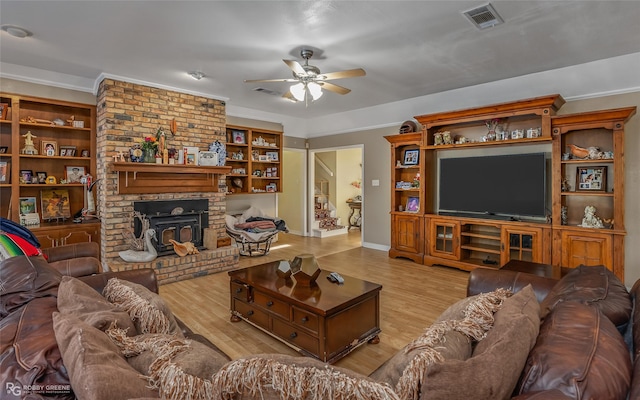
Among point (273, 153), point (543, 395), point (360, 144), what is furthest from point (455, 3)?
point (273, 153)

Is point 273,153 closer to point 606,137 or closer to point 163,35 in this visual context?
point 163,35

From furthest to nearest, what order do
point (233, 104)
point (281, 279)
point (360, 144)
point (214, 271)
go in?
point (360, 144)
point (233, 104)
point (214, 271)
point (281, 279)

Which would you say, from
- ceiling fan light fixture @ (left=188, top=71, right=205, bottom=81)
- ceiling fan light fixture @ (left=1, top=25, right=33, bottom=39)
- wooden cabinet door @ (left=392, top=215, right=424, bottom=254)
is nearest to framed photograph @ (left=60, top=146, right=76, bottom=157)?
ceiling fan light fixture @ (left=1, top=25, right=33, bottom=39)

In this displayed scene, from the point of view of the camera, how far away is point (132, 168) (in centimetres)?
442

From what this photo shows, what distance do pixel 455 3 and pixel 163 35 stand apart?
2763mm

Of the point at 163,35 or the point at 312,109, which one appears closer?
the point at 163,35

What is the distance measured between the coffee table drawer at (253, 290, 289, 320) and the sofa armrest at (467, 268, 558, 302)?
1376 millimetres

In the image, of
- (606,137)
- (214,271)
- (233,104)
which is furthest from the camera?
(233,104)

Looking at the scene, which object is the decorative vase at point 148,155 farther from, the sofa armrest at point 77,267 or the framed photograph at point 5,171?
the sofa armrest at point 77,267

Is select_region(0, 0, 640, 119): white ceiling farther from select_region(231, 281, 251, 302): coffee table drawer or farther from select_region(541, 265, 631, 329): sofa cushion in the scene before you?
select_region(231, 281, 251, 302): coffee table drawer

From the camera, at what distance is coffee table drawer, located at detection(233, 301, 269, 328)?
2793 mm

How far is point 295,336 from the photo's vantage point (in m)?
2.50

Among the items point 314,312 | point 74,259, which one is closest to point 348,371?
point 314,312

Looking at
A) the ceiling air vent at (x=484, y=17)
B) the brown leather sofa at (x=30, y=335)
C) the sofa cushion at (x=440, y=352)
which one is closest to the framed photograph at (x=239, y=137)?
the ceiling air vent at (x=484, y=17)
